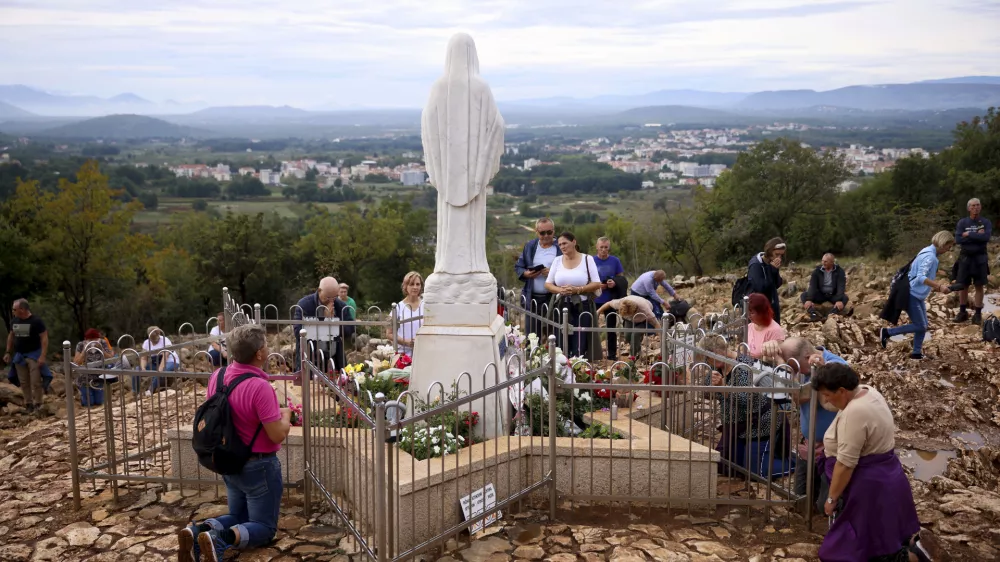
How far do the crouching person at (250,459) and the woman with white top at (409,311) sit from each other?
3287 millimetres

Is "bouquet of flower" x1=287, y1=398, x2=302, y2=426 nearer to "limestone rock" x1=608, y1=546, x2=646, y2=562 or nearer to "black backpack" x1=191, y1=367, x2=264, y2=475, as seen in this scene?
"black backpack" x1=191, y1=367, x2=264, y2=475

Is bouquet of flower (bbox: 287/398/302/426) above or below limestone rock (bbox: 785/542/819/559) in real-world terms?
above

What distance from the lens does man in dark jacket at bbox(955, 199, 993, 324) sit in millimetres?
11422

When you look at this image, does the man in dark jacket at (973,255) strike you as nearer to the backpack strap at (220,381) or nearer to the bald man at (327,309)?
the bald man at (327,309)

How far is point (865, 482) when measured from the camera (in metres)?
4.48

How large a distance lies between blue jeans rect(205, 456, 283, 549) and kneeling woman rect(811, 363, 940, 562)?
11.0 ft

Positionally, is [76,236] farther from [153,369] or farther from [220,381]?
[220,381]

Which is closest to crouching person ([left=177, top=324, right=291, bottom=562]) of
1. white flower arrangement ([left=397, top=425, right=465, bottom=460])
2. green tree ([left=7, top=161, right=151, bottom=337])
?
white flower arrangement ([left=397, top=425, right=465, bottom=460])

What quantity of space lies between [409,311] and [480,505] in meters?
3.55

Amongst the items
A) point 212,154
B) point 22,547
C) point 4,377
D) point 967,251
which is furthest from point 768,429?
point 212,154

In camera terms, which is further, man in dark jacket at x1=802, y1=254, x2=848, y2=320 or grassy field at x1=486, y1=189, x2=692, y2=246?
grassy field at x1=486, y1=189, x2=692, y2=246

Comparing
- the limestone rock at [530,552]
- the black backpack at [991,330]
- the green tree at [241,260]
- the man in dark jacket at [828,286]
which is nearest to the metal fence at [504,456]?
the limestone rock at [530,552]

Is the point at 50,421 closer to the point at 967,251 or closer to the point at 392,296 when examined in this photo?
the point at 967,251

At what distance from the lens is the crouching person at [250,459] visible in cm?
485
